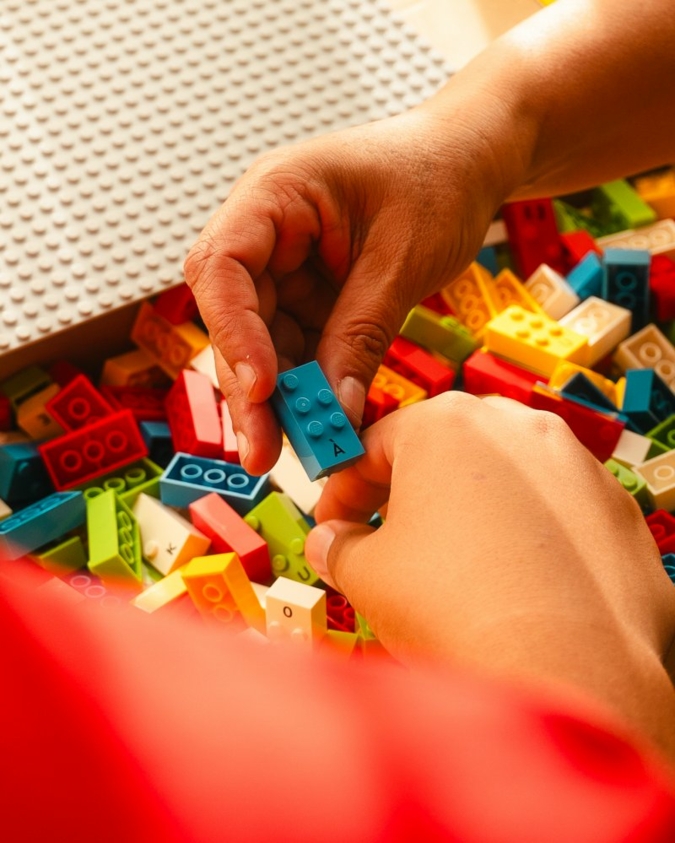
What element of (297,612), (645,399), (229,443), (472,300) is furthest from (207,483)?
(645,399)

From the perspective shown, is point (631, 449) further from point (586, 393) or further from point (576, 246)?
point (576, 246)

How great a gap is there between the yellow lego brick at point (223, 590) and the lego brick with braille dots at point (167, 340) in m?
0.35

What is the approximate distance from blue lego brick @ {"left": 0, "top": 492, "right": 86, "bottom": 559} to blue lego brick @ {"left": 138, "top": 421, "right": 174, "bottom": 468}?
150mm

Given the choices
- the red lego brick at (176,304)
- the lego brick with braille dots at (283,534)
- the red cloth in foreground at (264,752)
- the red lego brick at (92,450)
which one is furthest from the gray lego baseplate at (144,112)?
the red cloth in foreground at (264,752)

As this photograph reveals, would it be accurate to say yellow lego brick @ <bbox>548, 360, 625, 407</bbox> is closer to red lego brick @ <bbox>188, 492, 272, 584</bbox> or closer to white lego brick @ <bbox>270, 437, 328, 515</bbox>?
white lego brick @ <bbox>270, 437, 328, 515</bbox>

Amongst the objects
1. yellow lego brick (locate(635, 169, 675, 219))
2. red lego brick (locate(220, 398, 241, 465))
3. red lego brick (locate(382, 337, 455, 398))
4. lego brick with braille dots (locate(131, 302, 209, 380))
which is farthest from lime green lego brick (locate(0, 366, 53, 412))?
yellow lego brick (locate(635, 169, 675, 219))

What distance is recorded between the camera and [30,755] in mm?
296

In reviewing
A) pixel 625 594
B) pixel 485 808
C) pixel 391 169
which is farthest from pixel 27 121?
pixel 485 808

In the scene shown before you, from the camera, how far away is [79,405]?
1170mm

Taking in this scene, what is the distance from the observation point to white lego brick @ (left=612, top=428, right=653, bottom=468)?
1.13 meters

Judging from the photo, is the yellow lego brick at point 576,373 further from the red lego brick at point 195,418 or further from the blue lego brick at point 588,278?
the red lego brick at point 195,418

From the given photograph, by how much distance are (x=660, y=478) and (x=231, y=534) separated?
0.54 m

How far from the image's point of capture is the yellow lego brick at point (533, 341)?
3.81ft

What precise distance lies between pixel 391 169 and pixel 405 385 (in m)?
0.37
